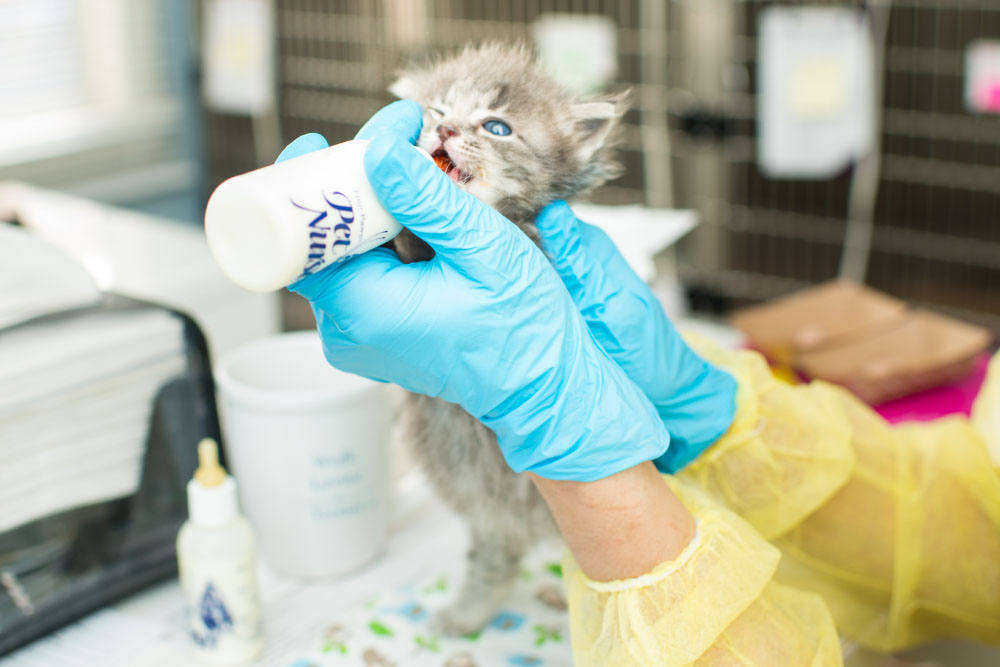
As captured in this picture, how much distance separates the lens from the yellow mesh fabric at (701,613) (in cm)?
78

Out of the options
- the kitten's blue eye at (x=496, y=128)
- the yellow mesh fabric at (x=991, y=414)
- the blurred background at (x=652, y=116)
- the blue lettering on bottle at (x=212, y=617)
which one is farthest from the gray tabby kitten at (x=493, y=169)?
the blurred background at (x=652, y=116)

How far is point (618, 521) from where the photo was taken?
2.58 ft

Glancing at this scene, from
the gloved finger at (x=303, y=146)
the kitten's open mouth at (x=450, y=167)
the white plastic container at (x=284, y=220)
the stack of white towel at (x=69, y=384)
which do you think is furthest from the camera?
the stack of white towel at (x=69, y=384)

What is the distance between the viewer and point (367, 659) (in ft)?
3.15

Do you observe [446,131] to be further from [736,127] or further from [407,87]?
[736,127]

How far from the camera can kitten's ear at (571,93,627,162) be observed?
3.00 feet

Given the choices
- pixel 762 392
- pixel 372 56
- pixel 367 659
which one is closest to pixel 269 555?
pixel 367 659

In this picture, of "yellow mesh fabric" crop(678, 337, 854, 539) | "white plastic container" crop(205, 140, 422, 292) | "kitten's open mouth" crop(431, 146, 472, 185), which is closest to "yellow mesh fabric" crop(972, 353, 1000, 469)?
"yellow mesh fabric" crop(678, 337, 854, 539)

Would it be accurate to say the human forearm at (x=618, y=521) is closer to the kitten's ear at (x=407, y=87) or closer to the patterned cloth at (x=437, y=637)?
the patterned cloth at (x=437, y=637)

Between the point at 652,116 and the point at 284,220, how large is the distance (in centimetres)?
204

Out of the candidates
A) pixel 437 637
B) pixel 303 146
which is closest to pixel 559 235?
pixel 303 146

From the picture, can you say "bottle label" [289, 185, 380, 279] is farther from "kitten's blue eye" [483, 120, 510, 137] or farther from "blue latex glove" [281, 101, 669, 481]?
"kitten's blue eye" [483, 120, 510, 137]

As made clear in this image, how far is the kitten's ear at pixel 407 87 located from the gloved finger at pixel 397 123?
140 millimetres

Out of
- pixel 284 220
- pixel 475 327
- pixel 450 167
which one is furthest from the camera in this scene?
pixel 450 167
